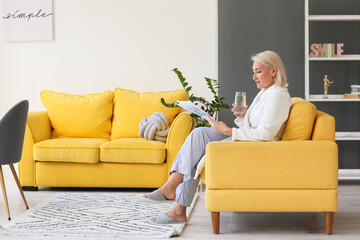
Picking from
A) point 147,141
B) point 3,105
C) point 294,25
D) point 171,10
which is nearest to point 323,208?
point 147,141

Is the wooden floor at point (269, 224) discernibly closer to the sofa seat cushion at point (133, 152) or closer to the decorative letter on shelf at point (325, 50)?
the sofa seat cushion at point (133, 152)

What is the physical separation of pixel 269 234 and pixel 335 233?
1.28 ft

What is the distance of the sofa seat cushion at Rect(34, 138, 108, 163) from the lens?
4.50 m

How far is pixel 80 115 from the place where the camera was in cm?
507

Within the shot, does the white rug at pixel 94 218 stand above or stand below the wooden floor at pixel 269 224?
above

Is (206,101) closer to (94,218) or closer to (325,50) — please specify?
(325,50)

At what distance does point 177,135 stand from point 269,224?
1.32 metres

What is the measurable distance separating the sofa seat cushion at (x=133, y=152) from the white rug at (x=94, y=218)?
0.31 m

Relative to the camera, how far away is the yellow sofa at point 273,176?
3084 mm

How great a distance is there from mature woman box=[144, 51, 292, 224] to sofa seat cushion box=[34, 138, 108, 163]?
103 cm

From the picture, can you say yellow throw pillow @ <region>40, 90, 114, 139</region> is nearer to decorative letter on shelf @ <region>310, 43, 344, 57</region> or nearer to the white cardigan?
decorative letter on shelf @ <region>310, 43, 344, 57</region>

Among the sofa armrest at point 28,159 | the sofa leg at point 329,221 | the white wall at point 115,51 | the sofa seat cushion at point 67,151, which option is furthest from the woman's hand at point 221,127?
the white wall at point 115,51

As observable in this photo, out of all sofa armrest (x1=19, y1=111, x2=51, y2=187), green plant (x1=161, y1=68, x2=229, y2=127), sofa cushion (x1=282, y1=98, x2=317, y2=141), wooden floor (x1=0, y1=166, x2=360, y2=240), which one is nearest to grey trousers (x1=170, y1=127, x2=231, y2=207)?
wooden floor (x1=0, y1=166, x2=360, y2=240)

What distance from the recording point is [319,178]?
3.08 m
